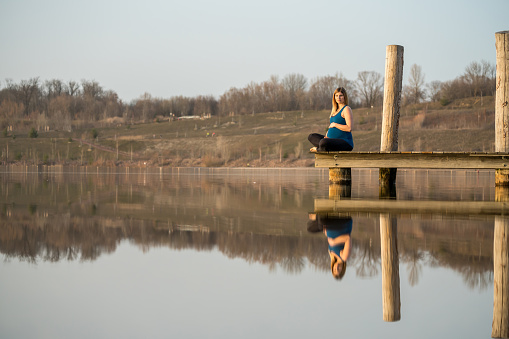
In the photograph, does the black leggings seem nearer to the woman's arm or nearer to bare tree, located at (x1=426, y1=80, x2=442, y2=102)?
the woman's arm

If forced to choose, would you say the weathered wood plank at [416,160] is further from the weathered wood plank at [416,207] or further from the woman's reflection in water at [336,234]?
the woman's reflection in water at [336,234]

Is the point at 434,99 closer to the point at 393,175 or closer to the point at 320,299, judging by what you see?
the point at 393,175

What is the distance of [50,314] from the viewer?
8.11 ft

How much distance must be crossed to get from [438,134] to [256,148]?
1483 cm

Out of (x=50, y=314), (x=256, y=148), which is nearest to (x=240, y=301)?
(x=50, y=314)

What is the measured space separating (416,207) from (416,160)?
4019 mm

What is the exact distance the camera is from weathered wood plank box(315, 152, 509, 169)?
420 inches

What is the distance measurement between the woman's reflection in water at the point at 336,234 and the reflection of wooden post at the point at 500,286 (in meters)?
0.75

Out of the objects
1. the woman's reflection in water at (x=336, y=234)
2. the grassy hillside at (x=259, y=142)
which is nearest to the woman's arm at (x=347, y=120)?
the woman's reflection in water at (x=336, y=234)

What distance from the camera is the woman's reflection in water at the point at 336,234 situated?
10.9 ft

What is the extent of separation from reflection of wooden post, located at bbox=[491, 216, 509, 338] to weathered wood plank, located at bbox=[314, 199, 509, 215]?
5.92 feet

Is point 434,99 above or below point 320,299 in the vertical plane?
above

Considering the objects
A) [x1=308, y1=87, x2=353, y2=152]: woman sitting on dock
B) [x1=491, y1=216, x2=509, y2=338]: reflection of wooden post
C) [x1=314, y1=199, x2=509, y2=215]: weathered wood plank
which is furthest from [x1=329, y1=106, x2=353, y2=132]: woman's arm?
[x1=491, y1=216, x2=509, y2=338]: reflection of wooden post

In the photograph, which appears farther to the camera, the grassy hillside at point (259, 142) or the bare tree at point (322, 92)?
the bare tree at point (322, 92)
